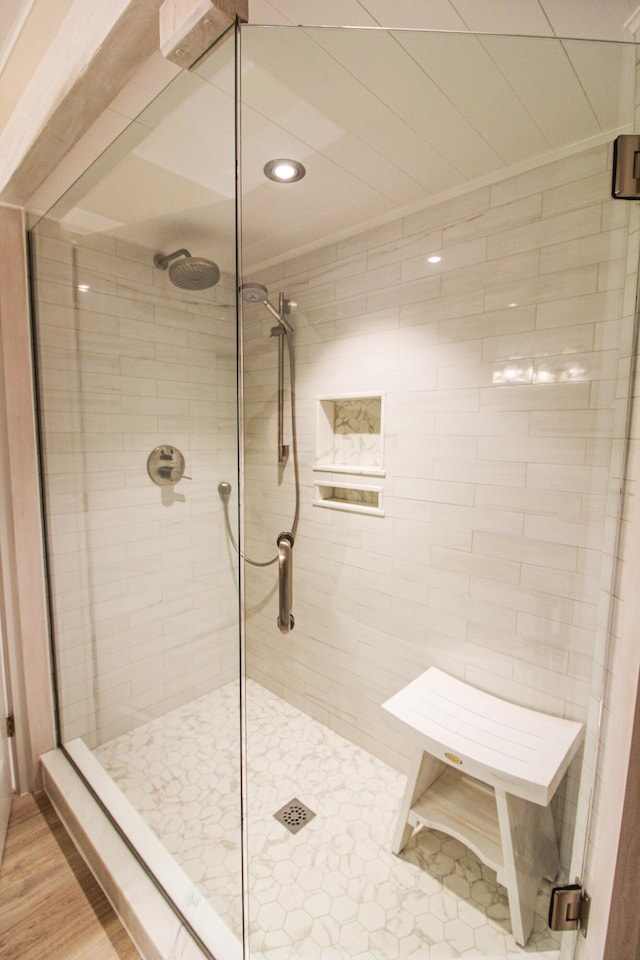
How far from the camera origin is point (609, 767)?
72 cm

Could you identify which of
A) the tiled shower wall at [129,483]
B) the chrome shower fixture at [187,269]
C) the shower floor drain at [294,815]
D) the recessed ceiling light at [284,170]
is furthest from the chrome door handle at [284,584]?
the recessed ceiling light at [284,170]

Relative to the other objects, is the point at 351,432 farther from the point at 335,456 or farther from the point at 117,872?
the point at 117,872

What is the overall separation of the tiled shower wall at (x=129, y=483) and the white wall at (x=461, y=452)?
0.21 m

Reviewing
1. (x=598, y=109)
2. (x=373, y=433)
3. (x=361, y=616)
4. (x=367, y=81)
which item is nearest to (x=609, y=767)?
(x=361, y=616)

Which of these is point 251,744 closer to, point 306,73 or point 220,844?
point 220,844

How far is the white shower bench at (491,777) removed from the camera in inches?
41.6

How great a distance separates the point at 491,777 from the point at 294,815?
31.8 inches

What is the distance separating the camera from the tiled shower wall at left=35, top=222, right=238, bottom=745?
151 centimetres

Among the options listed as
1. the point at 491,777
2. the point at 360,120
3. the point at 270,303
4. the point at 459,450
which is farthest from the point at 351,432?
the point at 491,777

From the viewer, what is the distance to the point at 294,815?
144cm

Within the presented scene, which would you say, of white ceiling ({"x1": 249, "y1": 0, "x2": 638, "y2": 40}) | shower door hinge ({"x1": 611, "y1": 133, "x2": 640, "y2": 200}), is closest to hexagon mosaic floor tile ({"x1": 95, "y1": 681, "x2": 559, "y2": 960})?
shower door hinge ({"x1": 611, "y1": 133, "x2": 640, "y2": 200})

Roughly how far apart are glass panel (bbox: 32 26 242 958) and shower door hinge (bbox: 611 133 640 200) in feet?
3.32

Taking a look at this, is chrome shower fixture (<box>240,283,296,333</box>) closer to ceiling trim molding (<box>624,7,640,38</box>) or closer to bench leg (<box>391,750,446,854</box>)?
ceiling trim molding (<box>624,7,640,38</box>)

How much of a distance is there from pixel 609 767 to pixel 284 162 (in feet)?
5.69
